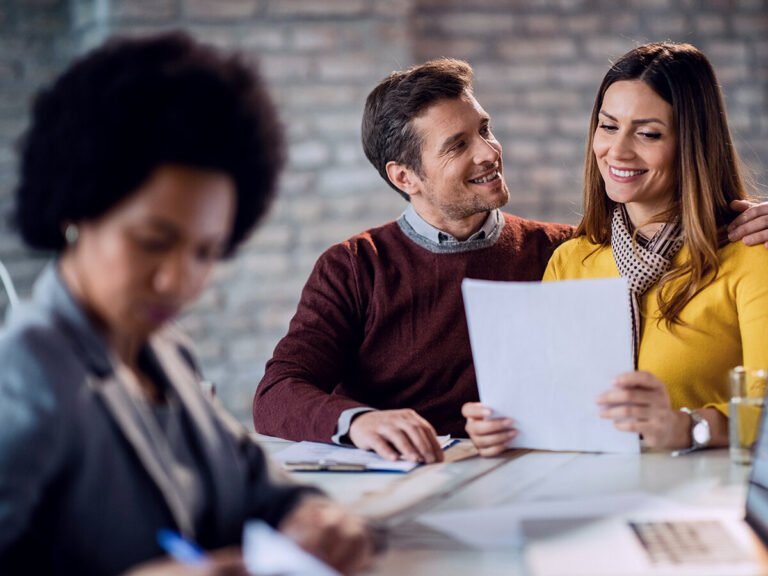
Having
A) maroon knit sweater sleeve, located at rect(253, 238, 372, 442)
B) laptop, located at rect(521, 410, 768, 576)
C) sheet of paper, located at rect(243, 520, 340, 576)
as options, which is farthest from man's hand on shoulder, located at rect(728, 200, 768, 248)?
sheet of paper, located at rect(243, 520, 340, 576)

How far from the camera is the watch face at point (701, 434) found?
156 centimetres

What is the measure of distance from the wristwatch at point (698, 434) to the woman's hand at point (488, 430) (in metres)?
0.26

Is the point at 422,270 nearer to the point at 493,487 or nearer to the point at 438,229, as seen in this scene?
the point at 438,229

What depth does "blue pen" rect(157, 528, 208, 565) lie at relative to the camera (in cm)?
84

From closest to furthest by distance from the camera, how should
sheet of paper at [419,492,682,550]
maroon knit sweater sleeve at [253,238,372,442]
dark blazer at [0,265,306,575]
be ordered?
1. dark blazer at [0,265,306,575]
2. sheet of paper at [419,492,682,550]
3. maroon knit sweater sleeve at [253,238,372,442]

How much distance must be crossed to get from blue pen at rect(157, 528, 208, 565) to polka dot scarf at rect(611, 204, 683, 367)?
3.79ft

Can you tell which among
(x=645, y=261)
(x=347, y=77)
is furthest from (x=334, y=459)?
(x=347, y=77)

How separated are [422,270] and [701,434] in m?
0.76

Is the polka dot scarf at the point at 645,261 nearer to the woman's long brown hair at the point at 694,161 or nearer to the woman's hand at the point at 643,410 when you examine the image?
the woman's long brown hair at the point at 694,161

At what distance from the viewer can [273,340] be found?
12.3 ft

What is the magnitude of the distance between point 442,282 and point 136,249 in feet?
4.30

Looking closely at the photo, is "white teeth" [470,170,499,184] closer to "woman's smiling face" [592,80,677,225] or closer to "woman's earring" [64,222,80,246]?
"woman's smiling face" [592,80,677,225]

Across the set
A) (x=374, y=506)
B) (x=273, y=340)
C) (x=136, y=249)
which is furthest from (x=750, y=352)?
(x=273, y=340)

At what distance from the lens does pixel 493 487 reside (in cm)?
139
